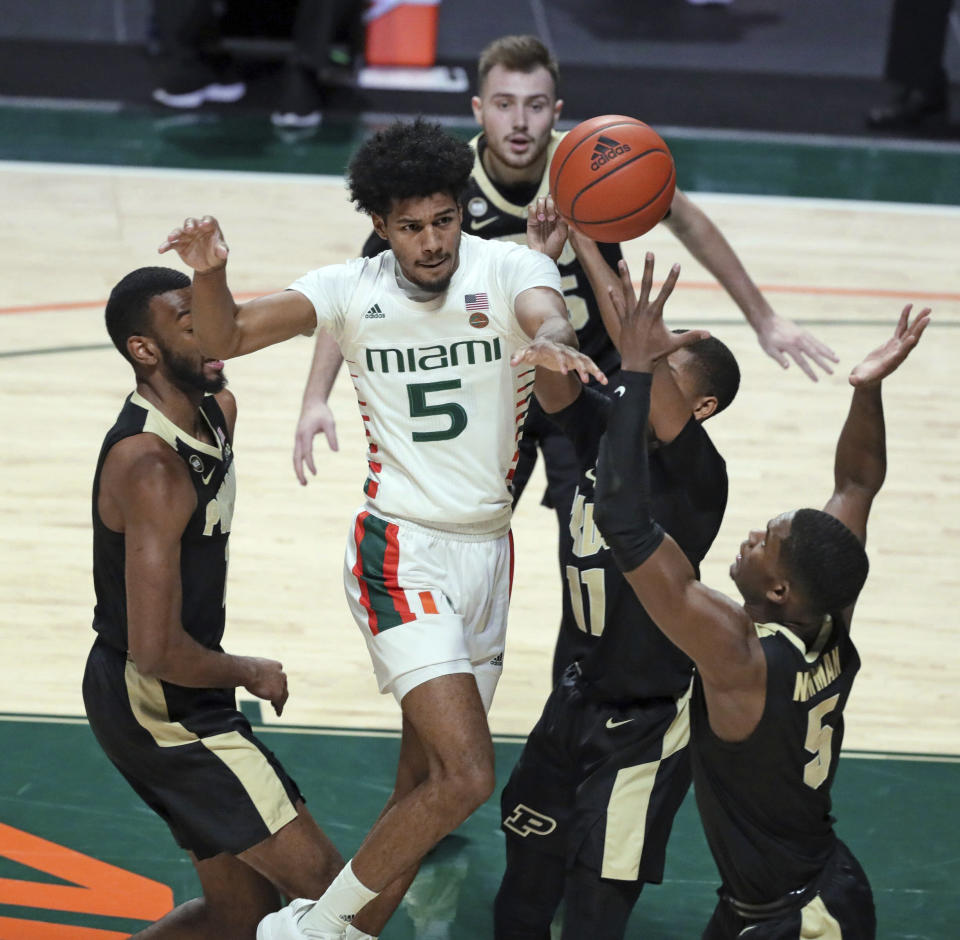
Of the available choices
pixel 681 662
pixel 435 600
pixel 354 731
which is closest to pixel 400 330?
pixel 435 600

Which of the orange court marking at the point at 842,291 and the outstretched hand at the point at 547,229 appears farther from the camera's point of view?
the orange court marking at the point at 842,291

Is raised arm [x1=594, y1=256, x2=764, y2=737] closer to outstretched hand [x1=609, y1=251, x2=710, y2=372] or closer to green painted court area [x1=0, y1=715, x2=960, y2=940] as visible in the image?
outstretched hand [x1=609, y1=251, x2=710, y2=372]

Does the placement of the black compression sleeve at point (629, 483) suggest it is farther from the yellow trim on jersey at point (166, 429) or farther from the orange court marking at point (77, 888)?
the orange court marking at point (77, 888)

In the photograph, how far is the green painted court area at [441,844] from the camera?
497cm

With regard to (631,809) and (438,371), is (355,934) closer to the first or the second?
(631,809)

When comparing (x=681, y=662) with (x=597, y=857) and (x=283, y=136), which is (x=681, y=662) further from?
(x=283, y=136)

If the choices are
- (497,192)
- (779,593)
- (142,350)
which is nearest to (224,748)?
(142,350)

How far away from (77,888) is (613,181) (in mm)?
2741

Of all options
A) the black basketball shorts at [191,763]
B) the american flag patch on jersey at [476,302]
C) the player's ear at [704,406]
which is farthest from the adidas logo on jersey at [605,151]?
the black basketball shorts at [191,763]

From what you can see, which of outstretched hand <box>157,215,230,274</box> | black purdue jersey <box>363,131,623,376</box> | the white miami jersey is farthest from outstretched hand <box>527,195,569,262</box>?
outstretched hand <box>157,215,230,274</box>

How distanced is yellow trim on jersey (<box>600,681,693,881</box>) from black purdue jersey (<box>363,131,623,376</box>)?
5.71ft

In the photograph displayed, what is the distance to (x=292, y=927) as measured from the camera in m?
4.25

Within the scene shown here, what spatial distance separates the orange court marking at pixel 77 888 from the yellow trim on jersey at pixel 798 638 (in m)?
2.17

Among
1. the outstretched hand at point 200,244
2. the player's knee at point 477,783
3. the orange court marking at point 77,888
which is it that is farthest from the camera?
the orange court marking at point 77,888
